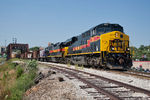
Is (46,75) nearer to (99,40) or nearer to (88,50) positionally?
(99,40)

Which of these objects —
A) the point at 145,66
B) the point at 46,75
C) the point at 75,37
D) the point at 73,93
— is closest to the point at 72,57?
the point at 75,37

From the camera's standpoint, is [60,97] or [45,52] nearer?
[60,97]

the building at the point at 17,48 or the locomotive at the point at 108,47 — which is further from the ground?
the building at the point at 17,48

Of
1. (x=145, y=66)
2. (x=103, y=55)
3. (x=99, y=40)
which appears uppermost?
(x=99, y=40)

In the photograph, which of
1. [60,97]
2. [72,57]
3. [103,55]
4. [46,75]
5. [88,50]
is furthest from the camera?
[72,57]

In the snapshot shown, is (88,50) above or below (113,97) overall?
above

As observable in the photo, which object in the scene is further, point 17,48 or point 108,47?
point 17,48

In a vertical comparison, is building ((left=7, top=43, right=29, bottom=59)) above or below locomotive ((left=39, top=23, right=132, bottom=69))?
A: above

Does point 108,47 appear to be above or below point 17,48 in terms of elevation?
below

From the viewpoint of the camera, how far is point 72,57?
22.1 meters

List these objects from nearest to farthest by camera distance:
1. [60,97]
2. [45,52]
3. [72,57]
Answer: [60,97], [72,57], [45,52]

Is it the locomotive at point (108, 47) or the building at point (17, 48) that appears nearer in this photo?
the locomotive at point (108, 47)

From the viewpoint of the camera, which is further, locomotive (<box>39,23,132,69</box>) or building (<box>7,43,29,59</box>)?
building (<box>7,43,29,59</box>)

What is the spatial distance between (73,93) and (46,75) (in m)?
4.94
